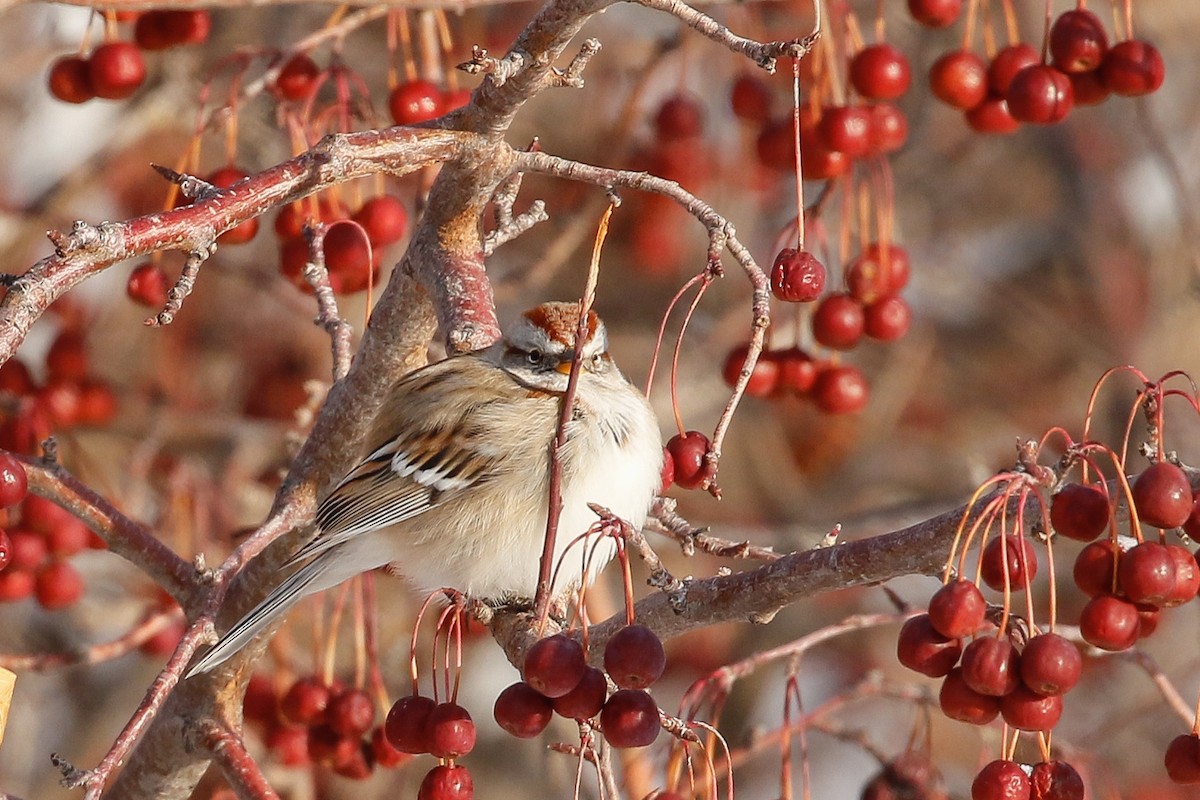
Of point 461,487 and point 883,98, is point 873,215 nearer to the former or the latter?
point 883,98

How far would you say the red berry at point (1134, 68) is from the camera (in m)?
3.56

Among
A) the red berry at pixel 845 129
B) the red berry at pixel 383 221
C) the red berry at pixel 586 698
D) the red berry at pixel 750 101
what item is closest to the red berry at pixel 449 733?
the red berry at pixel 586 698

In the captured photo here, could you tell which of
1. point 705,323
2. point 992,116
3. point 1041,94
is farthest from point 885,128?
point 705,323

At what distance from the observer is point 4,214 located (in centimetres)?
517

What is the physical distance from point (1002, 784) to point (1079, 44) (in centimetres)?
212

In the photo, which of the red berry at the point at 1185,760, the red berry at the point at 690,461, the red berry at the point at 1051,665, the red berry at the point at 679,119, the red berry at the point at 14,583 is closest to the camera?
the red berry at the point at 1051,665

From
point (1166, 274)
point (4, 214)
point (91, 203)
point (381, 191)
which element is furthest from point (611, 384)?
point (1166, 274)

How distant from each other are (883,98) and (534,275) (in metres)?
1.37

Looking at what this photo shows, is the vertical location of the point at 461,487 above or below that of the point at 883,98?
below

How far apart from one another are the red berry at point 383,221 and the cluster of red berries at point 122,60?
67 cm

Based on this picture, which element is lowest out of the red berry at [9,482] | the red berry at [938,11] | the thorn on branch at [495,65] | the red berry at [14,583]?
the red berry at [14,583]

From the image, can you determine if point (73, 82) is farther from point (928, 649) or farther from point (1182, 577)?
point (1182, 577)

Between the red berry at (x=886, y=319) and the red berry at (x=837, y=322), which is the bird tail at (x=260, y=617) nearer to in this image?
the red berry at (x=837, y=322)

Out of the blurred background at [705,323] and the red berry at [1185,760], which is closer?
the red berry at [1185,760]
